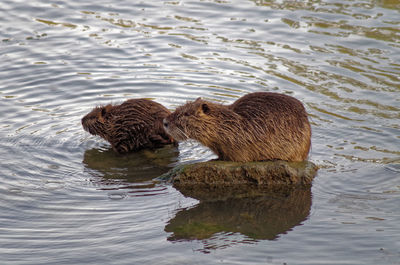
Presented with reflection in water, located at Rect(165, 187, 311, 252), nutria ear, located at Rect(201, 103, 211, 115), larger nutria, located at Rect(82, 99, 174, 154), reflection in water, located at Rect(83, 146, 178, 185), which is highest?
nutria ear, located at Rect(201, 103, 211, 115)

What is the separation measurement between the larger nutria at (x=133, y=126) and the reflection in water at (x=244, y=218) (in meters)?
1.56

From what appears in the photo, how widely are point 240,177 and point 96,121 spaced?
2.03m

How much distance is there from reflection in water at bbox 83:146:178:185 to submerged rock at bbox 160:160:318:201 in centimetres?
51

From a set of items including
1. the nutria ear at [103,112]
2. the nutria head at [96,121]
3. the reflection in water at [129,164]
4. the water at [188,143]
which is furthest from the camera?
the nutria ear at [103,112]

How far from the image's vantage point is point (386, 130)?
22.2 ft

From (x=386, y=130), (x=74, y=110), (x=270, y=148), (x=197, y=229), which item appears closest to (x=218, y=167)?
(x=270, y=148)

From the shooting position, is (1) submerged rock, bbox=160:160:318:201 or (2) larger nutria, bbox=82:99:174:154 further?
(2) larger nutria, bbox=82:99:174:154

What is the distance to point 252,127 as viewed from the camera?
19.1 feet

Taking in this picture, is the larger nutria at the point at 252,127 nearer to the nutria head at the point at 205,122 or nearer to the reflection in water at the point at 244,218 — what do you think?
the nutria head at the point at 205,122

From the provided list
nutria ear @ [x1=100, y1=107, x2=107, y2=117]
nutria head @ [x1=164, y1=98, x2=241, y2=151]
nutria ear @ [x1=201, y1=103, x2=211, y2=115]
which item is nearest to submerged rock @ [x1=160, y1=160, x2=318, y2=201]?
nutria head @ [x1=164, y1=98, x2=241, y2=151]

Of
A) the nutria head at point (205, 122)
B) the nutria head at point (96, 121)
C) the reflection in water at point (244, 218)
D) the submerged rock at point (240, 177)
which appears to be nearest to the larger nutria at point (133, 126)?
the nutria head at point (96, 121)

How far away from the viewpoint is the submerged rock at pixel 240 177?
5.65 meters

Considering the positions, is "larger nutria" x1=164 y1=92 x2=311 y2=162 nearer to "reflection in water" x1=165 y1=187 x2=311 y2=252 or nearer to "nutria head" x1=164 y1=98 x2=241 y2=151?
"nutria head" x1=164 y1=98 x2=241 y2=151

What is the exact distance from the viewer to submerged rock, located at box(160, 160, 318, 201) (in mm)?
5652
